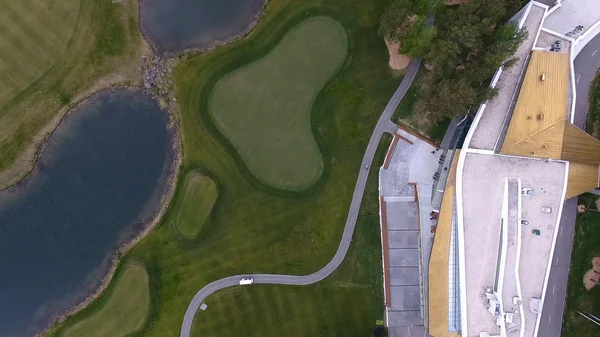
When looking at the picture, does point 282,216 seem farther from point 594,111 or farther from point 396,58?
point 594,111

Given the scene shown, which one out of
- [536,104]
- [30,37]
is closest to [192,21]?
[30,37]

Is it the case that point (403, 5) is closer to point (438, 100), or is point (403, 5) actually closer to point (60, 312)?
point (438, 100)

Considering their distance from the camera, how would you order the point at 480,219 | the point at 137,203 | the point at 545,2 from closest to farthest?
1. the point at 480,219
2. the point at 545,2
3. the point at 137,203

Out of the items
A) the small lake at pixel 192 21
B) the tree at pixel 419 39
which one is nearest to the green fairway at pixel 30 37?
the small lake at pixel 192 21

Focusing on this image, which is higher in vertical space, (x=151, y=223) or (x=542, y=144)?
(x=542, y=144)

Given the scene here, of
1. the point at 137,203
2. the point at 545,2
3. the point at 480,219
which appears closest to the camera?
the point at 480,219

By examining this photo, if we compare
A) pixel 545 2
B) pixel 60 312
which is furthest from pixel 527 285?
pixel 60 312

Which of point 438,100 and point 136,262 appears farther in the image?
point 136,262
